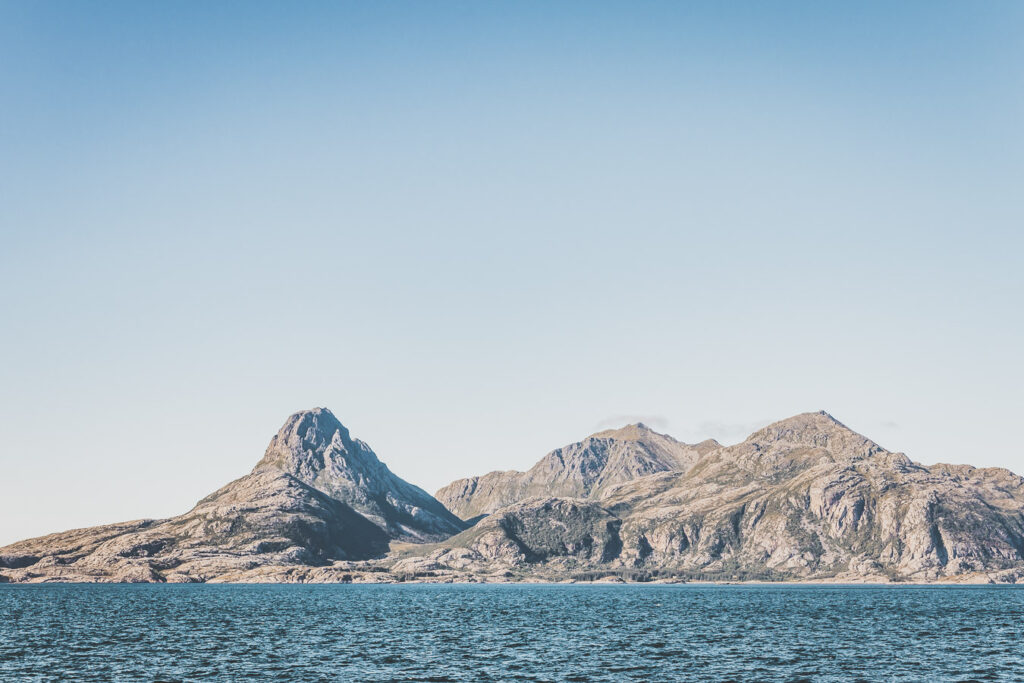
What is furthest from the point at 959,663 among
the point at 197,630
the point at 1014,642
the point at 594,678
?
the point at 197,630

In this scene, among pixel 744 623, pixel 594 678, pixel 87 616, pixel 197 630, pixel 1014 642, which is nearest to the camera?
pixel 594 678

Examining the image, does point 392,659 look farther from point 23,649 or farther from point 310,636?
point 23,649

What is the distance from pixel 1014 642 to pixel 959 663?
36321mm

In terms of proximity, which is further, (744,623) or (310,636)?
(744,623)

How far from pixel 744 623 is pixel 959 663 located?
235ft

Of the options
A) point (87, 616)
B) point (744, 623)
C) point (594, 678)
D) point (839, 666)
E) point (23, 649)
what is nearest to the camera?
point (594, 678)

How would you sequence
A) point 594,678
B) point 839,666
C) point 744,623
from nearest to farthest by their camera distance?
point 594,678
point 839,666
point 744,623

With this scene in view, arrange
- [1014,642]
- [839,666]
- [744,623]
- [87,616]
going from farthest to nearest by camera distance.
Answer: [87,616] → [744,623] → [1014,642] → [839,666]

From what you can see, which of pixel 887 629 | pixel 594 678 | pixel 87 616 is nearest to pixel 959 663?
pixel 594 678

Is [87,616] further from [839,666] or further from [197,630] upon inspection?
[839,666]

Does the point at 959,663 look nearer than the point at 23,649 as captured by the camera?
Yes

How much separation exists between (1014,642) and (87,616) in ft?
615

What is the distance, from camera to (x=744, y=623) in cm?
17812

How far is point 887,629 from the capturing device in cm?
16450
